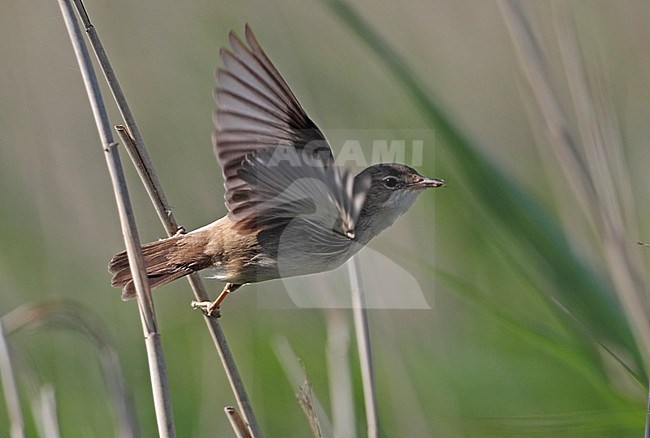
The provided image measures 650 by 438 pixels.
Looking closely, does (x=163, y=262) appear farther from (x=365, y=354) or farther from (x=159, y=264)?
(x=365, y=354)

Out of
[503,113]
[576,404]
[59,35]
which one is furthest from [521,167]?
[59,35]

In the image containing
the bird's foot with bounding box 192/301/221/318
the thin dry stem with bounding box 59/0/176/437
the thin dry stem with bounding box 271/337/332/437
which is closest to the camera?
the thin dry stem with bounding box 59/0/176/437

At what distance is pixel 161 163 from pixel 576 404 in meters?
1.23

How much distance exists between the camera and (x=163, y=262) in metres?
1.66

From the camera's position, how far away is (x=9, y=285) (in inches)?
101

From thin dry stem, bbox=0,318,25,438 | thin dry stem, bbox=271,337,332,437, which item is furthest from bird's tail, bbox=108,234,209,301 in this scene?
thin dry stem, bbox=271,337,332,437

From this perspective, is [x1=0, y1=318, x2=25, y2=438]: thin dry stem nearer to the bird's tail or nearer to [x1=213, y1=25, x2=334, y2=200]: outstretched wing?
the bird's tail

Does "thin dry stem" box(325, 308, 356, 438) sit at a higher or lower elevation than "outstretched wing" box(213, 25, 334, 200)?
lower

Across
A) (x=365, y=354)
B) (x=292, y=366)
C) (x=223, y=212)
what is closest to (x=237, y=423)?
(x=365, y=354)

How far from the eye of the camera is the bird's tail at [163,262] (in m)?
1.62

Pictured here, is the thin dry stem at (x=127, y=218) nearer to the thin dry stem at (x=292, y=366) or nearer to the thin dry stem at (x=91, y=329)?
the thin dry stem at (x=91, y=329)

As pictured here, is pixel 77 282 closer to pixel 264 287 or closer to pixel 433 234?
pixel 264 287

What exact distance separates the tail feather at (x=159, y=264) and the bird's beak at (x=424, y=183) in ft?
1.37

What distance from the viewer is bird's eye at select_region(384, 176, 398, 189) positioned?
163 centimetres
